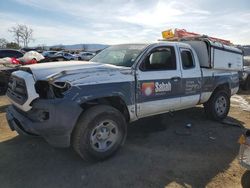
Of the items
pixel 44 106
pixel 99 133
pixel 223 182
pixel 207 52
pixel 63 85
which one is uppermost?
pixel 207 52

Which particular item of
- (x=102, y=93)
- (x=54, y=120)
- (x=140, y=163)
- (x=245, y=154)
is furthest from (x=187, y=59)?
(x=54, y=120)

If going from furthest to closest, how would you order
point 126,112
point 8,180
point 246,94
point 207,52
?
point 246,94, point 207,52, point 126,112, point 8,180

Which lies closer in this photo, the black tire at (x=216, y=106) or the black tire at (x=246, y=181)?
the black tire at (x=246, y=181)

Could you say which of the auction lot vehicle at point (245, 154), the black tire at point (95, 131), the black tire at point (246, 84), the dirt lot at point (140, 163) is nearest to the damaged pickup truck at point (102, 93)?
the black tire at point (95, 131)

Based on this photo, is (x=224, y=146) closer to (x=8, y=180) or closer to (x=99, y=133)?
(x=99, y=133)

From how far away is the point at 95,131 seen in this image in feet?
14.2

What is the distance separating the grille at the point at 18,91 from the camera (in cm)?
419

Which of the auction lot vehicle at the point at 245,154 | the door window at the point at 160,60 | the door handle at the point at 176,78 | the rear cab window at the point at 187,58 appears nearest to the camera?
the auction lot vehicle at the point at 245,154

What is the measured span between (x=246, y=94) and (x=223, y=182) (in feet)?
28.6

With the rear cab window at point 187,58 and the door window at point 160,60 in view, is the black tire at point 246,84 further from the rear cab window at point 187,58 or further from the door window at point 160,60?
the door window at point 160,60

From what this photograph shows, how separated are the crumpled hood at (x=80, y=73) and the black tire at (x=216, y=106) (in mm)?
3130

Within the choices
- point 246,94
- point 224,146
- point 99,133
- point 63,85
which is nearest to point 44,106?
point 63,85

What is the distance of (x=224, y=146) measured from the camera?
5402 millimetres

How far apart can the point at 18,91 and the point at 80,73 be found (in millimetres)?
1073
